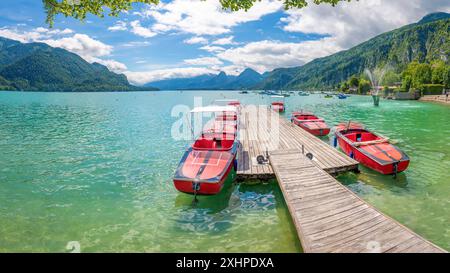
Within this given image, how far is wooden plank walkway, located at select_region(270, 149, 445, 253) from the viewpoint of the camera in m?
8.28

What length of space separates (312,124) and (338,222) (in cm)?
2555

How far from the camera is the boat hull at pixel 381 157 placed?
56.5ft

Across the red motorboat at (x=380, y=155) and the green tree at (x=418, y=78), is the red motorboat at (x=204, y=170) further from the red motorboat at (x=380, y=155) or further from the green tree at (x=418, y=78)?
the green tree at (x=418, y=78)

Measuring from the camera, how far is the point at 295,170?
631 inches

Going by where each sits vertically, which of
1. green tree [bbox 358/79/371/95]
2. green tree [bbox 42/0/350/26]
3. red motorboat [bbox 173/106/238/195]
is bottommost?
red motorboat [bbox 173/106/238/195]

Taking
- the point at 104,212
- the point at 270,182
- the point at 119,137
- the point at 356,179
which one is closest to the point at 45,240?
the point at 104,212

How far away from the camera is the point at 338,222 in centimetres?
980

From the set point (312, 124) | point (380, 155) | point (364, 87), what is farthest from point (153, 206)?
point (364, 87)

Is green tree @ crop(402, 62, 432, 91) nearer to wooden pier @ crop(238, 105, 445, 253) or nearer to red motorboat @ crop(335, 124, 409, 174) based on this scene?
red motorboat @ crop(335, 124, 409, 174)

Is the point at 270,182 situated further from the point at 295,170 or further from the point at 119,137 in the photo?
the point at 119,137

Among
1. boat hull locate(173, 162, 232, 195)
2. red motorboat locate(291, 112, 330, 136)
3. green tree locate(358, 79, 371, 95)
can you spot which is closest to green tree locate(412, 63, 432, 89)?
green tree locate(358, 79, 371, 95)

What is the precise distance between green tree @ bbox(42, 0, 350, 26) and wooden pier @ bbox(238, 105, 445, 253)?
818 centimetres
